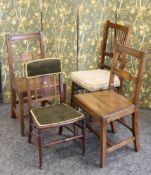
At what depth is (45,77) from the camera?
254 cm

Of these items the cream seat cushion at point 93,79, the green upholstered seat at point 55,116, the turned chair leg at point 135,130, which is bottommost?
the turned chair leg at point 135,130

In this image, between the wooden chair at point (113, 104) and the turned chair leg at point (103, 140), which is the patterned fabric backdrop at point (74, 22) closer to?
the wooden chair at point (113, 104)

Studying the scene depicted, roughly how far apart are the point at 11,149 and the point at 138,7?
203 centimetres

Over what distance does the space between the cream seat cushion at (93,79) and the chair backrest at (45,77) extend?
32 centimetres

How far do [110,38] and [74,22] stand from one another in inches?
18.1

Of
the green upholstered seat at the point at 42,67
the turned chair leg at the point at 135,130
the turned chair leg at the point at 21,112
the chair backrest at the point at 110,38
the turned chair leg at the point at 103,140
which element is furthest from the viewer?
the chair backrest at the point at 110,38


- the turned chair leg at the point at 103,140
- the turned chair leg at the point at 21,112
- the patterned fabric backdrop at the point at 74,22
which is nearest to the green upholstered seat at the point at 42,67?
the turned chair leg at the point at 21,112

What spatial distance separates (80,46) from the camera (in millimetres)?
3221

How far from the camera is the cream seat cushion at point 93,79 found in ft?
9.33

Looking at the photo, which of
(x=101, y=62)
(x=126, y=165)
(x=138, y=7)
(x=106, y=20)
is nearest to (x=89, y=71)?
(x=101, y=62)

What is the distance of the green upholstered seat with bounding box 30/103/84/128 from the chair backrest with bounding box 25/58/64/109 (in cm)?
13

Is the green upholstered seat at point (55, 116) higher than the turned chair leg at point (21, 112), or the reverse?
the green upholstered seat at point (55, 116)

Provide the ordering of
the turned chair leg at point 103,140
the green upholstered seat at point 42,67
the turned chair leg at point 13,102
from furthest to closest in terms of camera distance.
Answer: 1. the turned chair leg at point 13,102
2. the green upholstered seat at point 42,67
3. the turned chair leg at point 103,140

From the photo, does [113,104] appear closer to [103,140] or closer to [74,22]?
[103,140]
